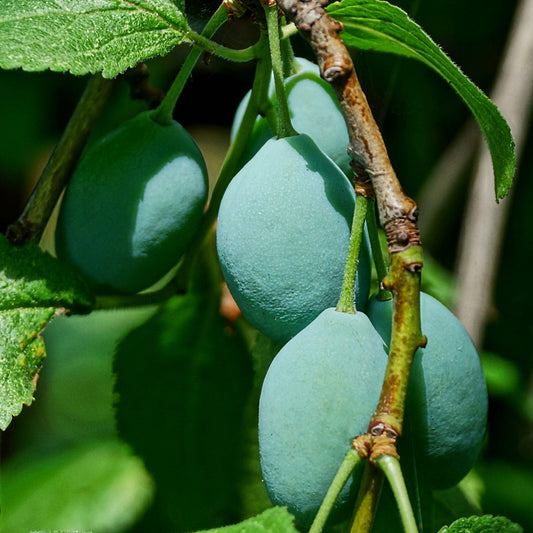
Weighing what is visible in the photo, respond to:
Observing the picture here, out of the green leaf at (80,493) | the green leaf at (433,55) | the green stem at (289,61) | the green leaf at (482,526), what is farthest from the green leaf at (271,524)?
the green leaf at (80,493)

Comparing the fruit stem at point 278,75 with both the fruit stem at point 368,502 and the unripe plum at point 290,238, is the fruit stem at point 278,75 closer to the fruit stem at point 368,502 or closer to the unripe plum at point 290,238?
the unripe plum at point 290,238

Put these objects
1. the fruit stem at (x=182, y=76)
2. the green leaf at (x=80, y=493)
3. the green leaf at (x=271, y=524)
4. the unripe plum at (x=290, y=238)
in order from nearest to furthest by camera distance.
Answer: the green leaf at (x=271, y=524), the unripe plum at (x=290, y=238), the fruit stem at (x=182, y=76), the green leaf at (x=80, y=493)

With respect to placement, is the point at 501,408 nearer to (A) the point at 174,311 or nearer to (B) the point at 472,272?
(B) the point at 472,272

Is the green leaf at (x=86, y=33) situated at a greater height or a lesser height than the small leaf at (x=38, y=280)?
greater

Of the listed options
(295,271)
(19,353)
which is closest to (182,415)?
(19,353)

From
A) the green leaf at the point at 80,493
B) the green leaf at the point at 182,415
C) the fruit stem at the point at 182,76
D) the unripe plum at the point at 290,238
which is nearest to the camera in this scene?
the unripe plum at the point at 290,238

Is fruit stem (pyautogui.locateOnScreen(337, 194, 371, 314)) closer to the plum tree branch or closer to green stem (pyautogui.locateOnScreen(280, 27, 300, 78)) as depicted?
the plum tree branch

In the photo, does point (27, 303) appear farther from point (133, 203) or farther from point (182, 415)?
point (182, 415)
